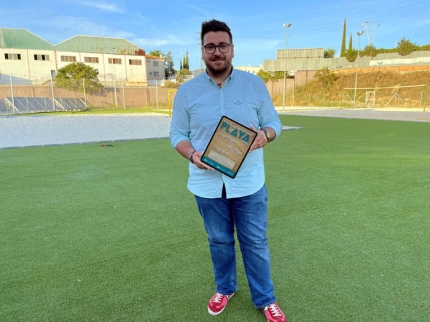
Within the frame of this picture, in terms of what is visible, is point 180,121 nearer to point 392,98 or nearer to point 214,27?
point 214,27

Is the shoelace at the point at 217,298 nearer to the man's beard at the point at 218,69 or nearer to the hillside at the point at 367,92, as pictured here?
the man's beard at the point at 218,69

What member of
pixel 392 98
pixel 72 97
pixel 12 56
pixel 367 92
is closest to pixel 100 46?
pixel 12 56

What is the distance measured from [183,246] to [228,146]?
1559 millimetres

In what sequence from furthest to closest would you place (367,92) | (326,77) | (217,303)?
(326,77) → (367,92) → (217,303)

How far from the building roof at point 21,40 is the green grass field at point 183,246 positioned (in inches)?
1994

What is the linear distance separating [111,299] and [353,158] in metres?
5.96

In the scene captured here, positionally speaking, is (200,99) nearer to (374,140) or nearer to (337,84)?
(374,140)

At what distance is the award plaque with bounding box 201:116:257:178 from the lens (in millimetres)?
1805

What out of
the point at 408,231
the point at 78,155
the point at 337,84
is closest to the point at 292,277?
the point at 408,231

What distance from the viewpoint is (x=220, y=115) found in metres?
1.91

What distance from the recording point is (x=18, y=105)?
27422 millimetres

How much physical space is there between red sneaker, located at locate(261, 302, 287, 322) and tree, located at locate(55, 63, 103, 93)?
33.5m

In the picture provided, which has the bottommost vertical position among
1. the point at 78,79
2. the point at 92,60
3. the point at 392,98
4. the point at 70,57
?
the point at 392,98

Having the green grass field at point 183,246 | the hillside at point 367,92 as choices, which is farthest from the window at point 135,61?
the green grass field at point 183,246
